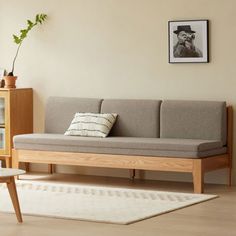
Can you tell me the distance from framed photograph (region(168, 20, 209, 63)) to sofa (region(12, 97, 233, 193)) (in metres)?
0.47

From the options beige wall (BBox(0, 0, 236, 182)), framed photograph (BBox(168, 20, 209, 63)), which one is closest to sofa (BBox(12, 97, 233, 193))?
beige wall (BBox(0, 0, 236, 182))

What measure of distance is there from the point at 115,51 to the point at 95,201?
7.21 feet

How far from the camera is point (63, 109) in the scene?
8.73m

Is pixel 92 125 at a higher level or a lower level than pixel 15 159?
higher

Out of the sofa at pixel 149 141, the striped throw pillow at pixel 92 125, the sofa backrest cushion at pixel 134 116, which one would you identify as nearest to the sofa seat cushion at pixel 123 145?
the sofa at pixel 149 141

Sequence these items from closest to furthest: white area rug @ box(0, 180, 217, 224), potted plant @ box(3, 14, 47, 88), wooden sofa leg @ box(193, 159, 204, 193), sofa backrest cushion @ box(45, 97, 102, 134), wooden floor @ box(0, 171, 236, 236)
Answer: wooden floor @ box(0, 171, 236, 236)
white area rug @ box(0, 180, 217, 224)
wooden sofa leg @ box(193, 159, 204, 193)
sofa backrest cushion @ box(45, 97, 102, 134)
potted plant @ box(3, 14, 47, 88)

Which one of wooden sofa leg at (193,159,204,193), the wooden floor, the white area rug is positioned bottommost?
the wooden floor

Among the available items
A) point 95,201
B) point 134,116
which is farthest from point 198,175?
point 134,116

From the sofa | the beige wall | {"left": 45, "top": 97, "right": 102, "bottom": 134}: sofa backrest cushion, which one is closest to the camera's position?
the sofa

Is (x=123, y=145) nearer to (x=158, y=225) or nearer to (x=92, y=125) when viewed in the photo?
(x=92, y=125)

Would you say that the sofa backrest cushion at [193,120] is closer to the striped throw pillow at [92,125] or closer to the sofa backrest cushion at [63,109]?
the striped throw pillow at [92,125]

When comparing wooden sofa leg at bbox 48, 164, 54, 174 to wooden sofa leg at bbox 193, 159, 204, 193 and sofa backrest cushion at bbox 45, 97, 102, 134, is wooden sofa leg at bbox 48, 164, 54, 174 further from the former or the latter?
wooden sofa leg at bbox 193, 159, 204, 193

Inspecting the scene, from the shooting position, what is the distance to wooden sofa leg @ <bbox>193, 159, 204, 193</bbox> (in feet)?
24.1

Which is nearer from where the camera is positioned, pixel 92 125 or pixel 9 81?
pixel 92 125
